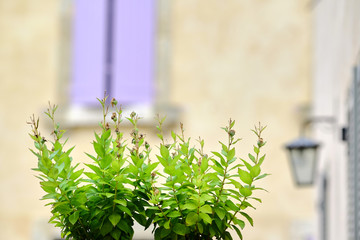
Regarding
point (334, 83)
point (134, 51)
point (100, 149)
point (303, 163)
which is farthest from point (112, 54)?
point (100, 149)

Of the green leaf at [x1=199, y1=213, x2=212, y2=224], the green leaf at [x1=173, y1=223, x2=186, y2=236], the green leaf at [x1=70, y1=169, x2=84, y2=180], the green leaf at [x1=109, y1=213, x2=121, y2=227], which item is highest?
the green leaf at [x1=70, y1=169, x2=84, y2=180]

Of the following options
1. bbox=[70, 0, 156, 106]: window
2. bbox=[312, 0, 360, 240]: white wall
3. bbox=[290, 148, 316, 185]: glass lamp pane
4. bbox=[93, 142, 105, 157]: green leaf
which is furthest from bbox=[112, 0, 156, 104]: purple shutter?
bbox=[93, 142, 105, 157]: green leaf

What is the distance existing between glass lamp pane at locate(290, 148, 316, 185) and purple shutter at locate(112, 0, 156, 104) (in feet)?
14.0

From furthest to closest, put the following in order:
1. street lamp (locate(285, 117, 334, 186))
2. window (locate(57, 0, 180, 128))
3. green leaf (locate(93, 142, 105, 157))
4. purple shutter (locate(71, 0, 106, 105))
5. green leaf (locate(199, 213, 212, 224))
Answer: purple shutter (locate(71, 0, 106, 105)) < window (locate(57, 0, 180, 128)) < street lamp (locate(285, 117, 334, 186)) < green leaf (locate(93, 142, 105, 157)) < green leaf (locate(199, 213, 212, 224))

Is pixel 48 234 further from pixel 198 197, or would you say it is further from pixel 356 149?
pixel 198 197

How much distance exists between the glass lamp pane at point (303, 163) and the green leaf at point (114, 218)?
6.80 meters

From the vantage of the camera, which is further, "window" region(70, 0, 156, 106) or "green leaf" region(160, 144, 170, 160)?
"window" region(70, 0, 156, 106)

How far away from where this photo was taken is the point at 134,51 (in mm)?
14406

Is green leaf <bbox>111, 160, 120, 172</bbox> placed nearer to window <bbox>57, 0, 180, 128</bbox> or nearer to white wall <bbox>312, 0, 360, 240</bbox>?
white wall <bbox>312, 0, 360, 240</bbox>

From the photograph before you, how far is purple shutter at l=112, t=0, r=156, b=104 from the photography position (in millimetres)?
14289

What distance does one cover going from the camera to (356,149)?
20.2 feet

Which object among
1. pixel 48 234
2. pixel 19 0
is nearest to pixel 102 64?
pixel 19 0

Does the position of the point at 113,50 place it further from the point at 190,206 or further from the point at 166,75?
the point at 190,206

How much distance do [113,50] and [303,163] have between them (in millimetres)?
4961
